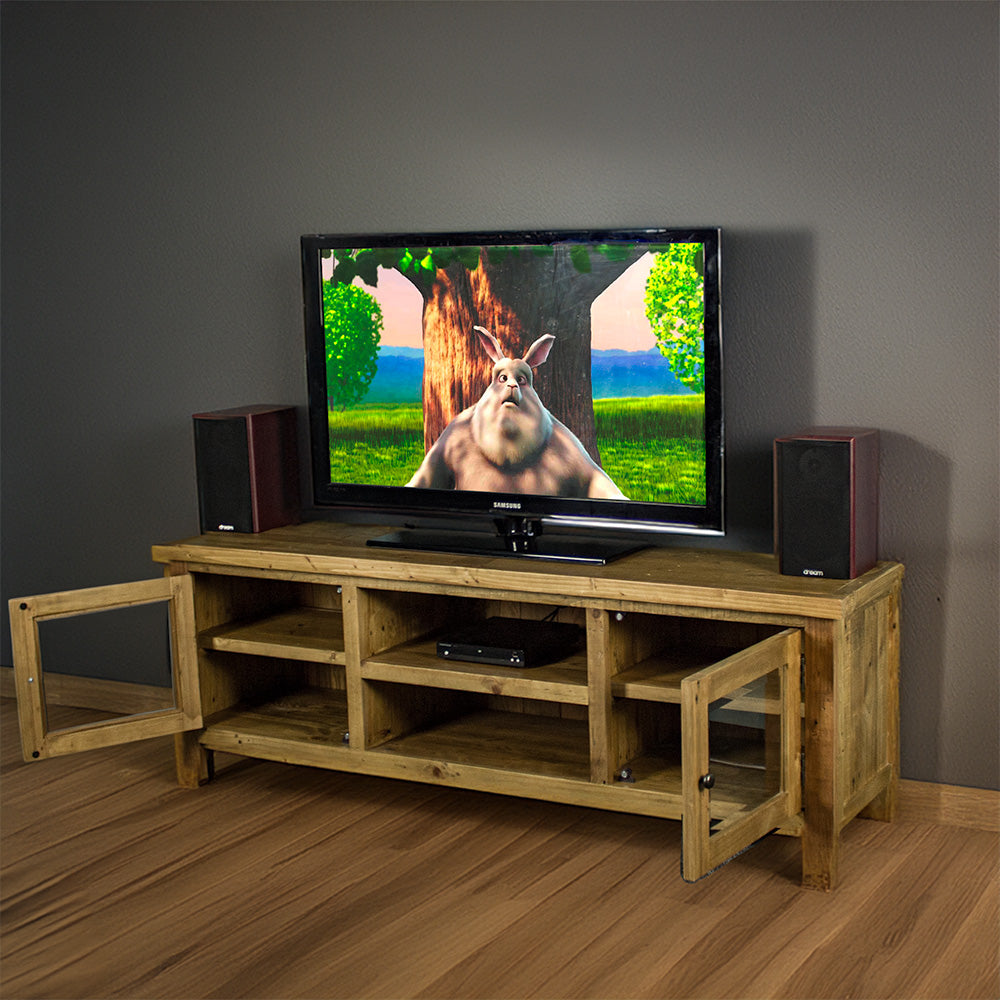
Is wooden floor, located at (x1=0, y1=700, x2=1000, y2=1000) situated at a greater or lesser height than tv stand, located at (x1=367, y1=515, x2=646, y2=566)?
lesser

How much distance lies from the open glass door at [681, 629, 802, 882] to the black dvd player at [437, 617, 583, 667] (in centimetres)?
60

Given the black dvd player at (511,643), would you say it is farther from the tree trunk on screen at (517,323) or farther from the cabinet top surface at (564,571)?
the tree trunk on screen at (517,323)

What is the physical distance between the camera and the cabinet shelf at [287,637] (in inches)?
128

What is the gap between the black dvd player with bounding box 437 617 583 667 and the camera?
3.05 metres

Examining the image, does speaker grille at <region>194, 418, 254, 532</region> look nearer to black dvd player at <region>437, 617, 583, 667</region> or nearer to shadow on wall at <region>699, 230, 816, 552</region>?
black dvd player at <region>437, 617, 583, 667</region>

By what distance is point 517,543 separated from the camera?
3.16 metres

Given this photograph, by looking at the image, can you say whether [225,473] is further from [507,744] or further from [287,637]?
[507,744]

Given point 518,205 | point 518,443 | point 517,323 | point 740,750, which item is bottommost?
point 740,750

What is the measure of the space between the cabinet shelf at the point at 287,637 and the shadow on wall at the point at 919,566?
4.31 feet

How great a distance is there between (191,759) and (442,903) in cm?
98

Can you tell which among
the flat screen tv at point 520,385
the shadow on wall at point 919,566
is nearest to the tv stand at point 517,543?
the flat screen tv at point 520,385

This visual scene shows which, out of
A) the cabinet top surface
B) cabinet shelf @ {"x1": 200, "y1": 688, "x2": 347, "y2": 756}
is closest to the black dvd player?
the cabinet top surface

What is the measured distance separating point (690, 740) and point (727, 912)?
1.38 ft

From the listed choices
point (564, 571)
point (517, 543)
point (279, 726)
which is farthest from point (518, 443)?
point (279, 726)
